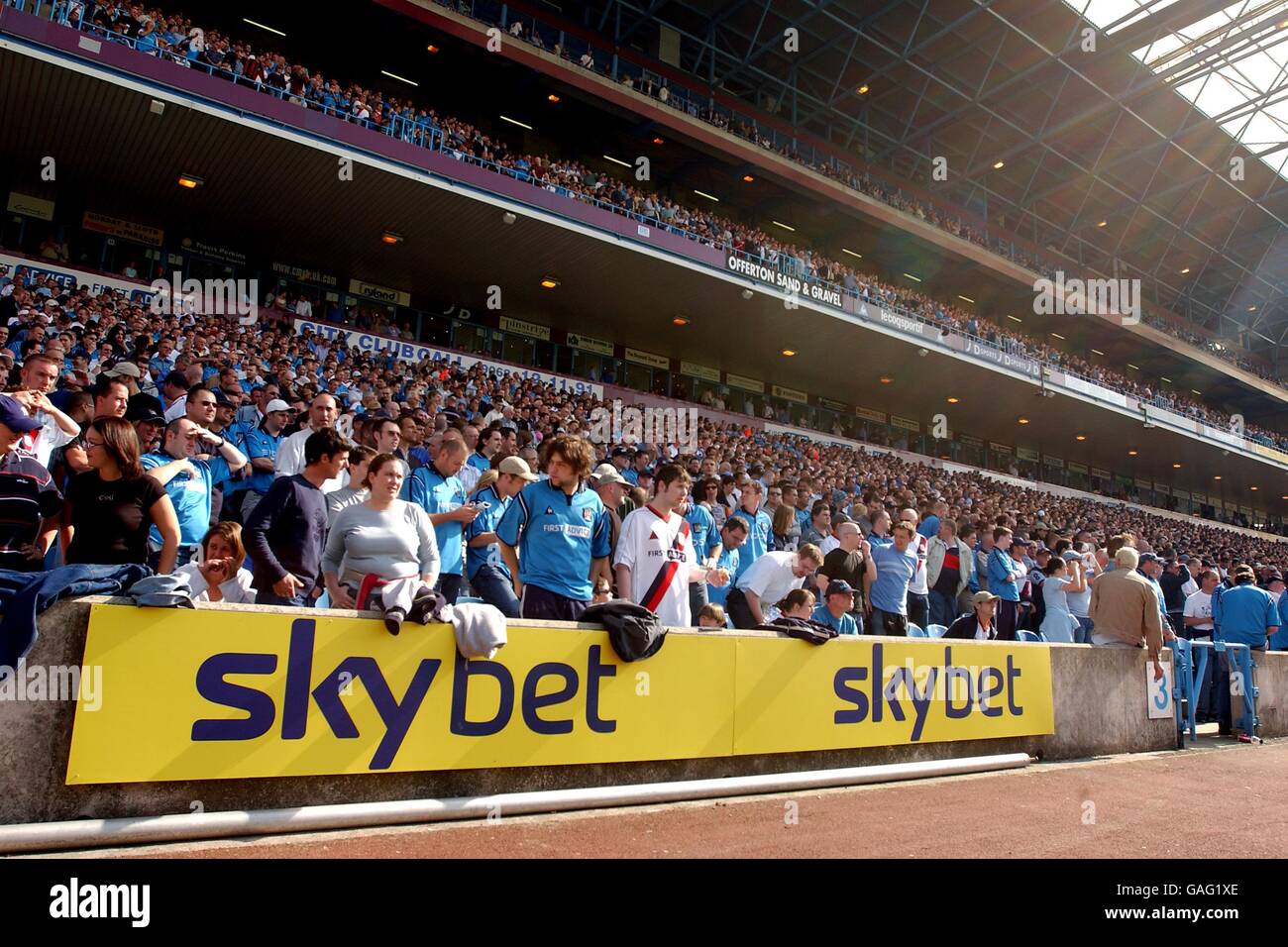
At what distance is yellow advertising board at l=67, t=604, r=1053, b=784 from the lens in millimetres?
3229

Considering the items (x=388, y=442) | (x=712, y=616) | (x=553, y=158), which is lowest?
(x=712, y=616)

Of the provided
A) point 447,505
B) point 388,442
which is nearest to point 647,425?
point 447,505

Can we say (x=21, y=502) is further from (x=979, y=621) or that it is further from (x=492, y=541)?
(x=979, y=621)

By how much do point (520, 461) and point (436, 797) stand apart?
7.34ft

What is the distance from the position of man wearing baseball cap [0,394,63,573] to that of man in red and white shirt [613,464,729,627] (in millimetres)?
3094

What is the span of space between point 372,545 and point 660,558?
185cm

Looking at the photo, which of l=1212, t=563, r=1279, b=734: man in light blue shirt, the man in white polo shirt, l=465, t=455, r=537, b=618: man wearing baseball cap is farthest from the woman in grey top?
l=1212, t=563, r=1279, b=734: man in light blue shirt

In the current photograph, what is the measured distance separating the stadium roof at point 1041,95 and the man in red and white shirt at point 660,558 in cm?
2400

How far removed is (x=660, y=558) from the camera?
5.25 meters

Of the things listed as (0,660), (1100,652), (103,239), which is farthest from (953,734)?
(103,239)

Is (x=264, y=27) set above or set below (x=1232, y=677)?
above

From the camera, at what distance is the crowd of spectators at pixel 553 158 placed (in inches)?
611

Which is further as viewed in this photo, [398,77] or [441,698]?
[398,77]
